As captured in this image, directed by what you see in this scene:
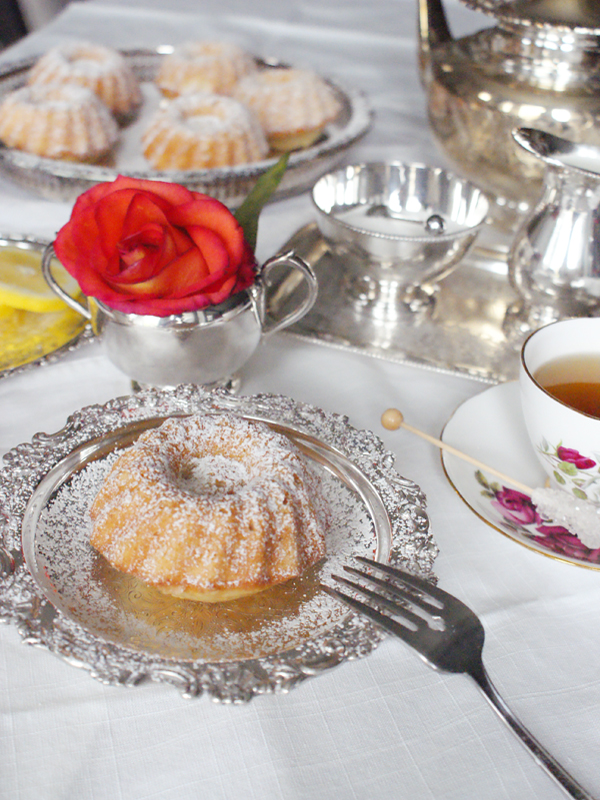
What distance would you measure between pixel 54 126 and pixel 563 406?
919 mm

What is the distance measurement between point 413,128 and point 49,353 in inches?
36.2

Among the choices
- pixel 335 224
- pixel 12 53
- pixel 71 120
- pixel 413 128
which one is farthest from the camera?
pixel 12 53

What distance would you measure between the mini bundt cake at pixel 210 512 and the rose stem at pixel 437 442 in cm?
13

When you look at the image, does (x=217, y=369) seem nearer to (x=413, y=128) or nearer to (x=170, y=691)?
(x=170, y=691)

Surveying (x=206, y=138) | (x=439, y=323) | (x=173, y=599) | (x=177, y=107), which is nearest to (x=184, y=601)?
(x=173, y=599)

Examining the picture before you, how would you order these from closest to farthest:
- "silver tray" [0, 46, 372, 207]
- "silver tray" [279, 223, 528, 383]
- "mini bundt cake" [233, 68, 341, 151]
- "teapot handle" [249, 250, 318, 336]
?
"teapot handle" [249, 250, 318, 336], "silver tray" [279, 223, 528, 383], "silver tray" [0, 46, 372, 207], "mini bundt cake" [233, 68, 341, 151]

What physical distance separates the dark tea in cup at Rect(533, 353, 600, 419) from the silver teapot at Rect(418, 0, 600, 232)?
0.34 m

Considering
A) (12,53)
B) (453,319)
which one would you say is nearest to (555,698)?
(453,319)

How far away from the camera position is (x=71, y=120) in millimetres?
1085

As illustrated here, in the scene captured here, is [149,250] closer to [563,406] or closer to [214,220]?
[214,220]

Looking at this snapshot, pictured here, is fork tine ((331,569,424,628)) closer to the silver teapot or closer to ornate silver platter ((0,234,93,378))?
ornate silver platter ((0,234,93,378))

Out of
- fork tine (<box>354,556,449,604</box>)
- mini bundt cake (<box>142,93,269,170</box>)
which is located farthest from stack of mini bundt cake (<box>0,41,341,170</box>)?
fork tine (<box>354,556,449,604</box>)

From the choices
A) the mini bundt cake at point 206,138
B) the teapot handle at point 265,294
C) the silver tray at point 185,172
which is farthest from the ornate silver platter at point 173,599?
the mini bundt cake at point 206,138

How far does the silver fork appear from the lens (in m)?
0.43
